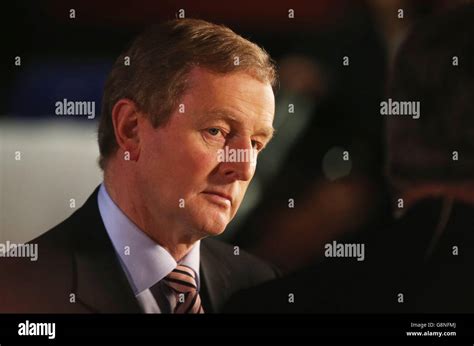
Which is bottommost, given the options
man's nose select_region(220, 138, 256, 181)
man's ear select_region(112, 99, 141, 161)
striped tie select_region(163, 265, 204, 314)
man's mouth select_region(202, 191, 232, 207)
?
striped tie select_region(163, 265, 204, 314)

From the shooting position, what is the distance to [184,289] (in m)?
5.61

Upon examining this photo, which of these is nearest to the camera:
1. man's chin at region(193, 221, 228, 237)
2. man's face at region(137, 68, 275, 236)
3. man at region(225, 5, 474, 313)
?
man's face at region(137, 68, 275, 236)

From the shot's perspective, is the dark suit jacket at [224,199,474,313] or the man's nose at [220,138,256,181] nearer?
the man's nose at [220,138,256,181]

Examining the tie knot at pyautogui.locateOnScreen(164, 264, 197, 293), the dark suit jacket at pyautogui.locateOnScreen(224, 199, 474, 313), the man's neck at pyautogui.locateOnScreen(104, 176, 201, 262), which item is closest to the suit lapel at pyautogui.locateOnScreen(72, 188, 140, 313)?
the man's neck at pyautogui.locateOnScreen(104, 176, 201, 262)

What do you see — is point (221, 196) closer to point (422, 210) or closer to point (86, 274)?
point (86, 274)

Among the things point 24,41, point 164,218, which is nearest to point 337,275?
point 164,218

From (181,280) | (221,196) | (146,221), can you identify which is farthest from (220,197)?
(181,280)

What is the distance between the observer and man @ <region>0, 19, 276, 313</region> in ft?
18.0

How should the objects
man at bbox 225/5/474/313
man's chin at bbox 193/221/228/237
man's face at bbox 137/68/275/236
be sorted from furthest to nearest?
man at bbox 225/5/474/313 < man's chin at bbox 193/221/228/237 < man's face at bbox 137/68/275/236

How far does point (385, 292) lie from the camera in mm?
5723

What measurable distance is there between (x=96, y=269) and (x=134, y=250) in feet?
0.91

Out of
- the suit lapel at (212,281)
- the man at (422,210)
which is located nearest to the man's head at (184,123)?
the suit lapel at (212,281)

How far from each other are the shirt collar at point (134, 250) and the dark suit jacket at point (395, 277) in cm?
55

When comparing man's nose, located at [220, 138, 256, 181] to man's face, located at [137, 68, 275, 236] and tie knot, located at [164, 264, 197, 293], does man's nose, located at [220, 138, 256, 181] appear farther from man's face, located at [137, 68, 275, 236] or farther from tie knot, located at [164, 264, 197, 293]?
tie knot, located at [164, 264, 197, 293]
